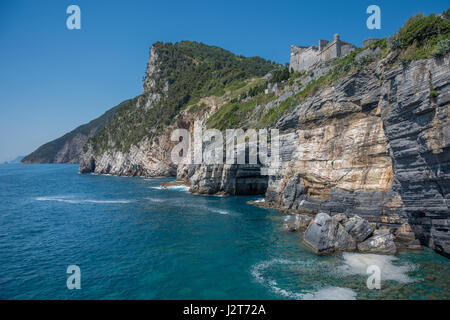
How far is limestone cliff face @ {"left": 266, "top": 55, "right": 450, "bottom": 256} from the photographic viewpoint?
1819cm

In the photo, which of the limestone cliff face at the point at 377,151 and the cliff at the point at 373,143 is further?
the cliff at the point at 373,143

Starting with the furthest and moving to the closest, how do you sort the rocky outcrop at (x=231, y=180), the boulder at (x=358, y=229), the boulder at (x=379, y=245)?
1. the rocky outcrop at (x=231, y=180)
2. the boulder at (x=358, y=229)
3. the boulder at (x=379, y=245)

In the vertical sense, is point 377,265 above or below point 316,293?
above

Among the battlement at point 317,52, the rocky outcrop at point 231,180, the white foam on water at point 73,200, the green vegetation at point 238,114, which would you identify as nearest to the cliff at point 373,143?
the rocky outcrop at point 231,180

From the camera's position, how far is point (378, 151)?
990 inches

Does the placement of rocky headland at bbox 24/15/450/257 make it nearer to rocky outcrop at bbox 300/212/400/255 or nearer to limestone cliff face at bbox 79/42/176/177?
rocky outcrop at bbox 300/212/400/255

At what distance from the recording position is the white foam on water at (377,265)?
16.2 m

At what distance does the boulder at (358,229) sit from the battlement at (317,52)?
3930cm

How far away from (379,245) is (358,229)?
199 cm

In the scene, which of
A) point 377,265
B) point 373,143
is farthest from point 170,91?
point 377,265

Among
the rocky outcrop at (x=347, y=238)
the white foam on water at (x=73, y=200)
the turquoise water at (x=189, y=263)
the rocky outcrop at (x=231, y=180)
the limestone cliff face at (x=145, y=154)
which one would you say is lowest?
the turquoise water at (x=189, y=263)

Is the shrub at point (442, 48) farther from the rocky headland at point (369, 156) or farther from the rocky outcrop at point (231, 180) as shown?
the rocky outcrop at point (231, 180)

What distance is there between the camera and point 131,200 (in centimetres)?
4566

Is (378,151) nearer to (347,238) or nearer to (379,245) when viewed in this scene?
(379,245)
